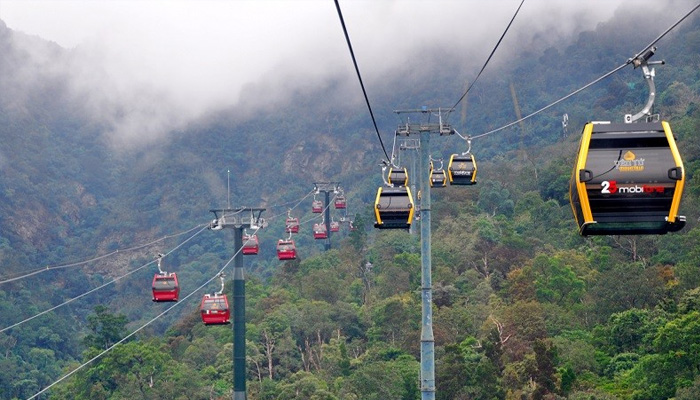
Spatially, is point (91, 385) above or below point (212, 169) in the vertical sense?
below

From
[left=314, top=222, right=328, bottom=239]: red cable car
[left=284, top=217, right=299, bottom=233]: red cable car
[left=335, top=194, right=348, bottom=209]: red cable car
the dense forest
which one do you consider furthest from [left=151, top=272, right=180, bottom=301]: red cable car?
[left=335, top=194, right=348, bottom=209]: red cable car

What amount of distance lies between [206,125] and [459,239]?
102301 millimetres

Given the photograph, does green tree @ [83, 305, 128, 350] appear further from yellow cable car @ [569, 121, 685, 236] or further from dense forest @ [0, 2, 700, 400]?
yellow cable car @ [569, 121, 685, 236]

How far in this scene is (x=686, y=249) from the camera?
4659 cm

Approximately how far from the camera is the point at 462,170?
29875mm

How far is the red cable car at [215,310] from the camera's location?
1391 inches

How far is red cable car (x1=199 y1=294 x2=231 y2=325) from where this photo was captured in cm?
3534

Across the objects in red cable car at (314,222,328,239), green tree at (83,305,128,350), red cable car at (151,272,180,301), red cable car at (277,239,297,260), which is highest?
red cable car at (314,222,328,239)

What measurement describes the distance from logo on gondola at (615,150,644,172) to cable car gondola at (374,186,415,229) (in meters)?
11.9

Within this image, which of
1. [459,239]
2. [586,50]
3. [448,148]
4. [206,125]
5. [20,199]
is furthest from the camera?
[206,125]

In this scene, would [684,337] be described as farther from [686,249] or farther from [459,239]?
[459,239]

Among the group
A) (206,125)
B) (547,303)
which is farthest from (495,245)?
(206,125)

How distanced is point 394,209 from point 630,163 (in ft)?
39.6

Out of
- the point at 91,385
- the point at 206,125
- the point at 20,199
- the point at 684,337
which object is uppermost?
the point at 206,125
